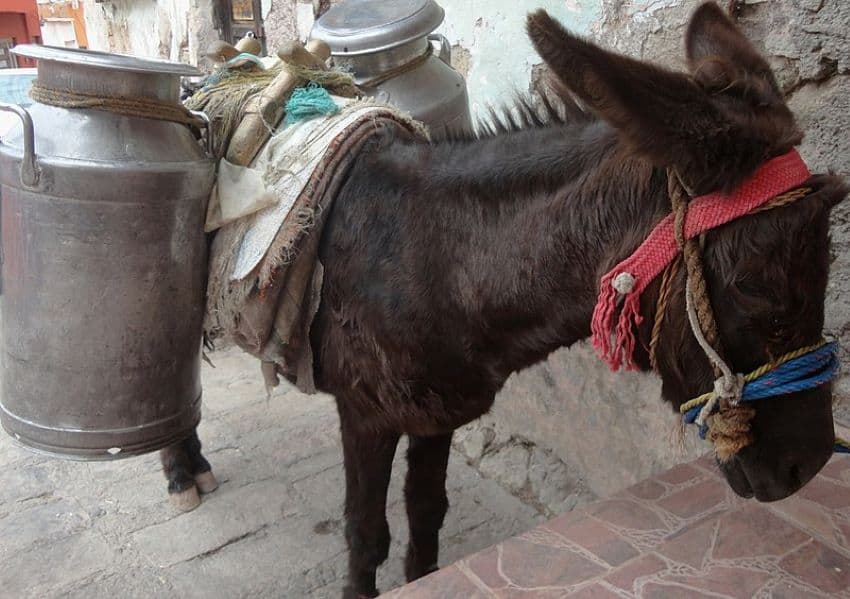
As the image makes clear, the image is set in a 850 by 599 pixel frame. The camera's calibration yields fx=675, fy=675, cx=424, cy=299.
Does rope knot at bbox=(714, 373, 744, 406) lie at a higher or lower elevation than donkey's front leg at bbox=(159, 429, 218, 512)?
higher

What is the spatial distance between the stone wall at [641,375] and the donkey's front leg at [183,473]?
130cm

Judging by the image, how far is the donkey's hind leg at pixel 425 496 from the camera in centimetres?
225

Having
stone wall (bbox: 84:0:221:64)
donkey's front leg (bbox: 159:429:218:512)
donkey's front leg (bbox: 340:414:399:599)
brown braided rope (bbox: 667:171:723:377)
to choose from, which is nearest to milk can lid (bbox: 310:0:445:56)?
donkey's front leg (bbox: 340:414:399:599)

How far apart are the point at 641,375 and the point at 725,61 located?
1.56 m

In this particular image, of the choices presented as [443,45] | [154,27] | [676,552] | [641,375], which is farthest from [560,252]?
[154,27]

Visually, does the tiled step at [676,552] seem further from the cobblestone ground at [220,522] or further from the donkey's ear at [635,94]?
the donkey's ear at [635,94]

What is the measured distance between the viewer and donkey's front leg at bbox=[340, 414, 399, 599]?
6.46 feet

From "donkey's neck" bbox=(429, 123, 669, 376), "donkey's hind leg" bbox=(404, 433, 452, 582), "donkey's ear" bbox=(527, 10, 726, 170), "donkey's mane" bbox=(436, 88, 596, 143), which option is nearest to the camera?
"donkey's ear" bbox=(527, 10, 726, 170)

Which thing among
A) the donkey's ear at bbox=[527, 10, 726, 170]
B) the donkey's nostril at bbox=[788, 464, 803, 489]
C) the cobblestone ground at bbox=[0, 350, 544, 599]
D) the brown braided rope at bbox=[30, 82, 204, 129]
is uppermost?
the donkey's ear at bbox=[527, 10, 726, 170]

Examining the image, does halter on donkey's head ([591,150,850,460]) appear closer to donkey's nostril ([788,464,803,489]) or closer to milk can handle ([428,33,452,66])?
donkey's nostril ([788,464,803,489])

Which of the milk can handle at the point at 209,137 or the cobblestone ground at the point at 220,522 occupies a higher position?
the milk can handle at the point at 209,137

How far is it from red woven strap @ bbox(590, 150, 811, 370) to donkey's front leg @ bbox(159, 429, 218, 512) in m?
2.23

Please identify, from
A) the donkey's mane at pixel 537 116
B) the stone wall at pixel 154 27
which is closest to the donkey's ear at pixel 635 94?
the donkey's mane at pixel 537 116

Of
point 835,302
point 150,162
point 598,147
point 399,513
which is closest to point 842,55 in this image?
point 835,302
